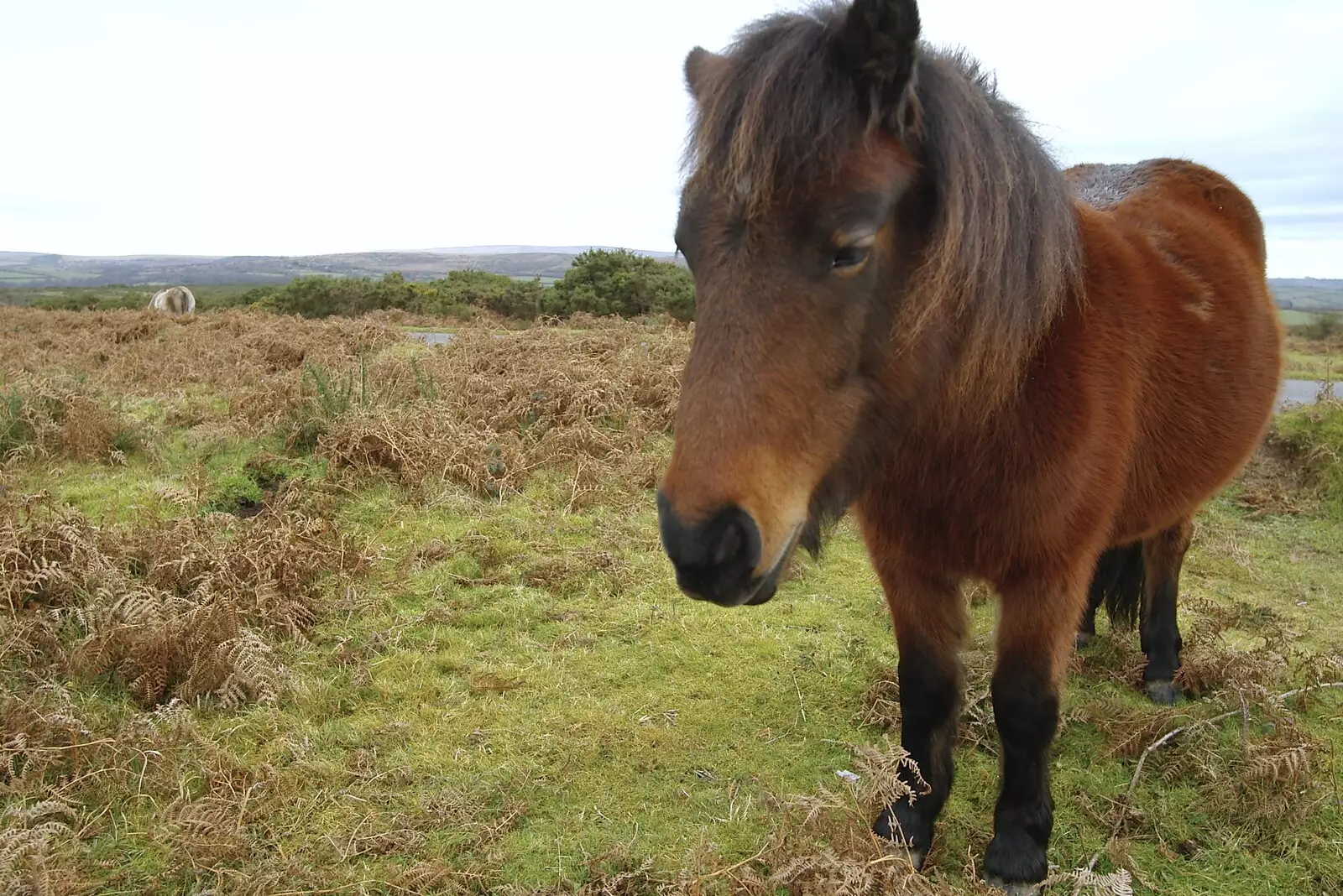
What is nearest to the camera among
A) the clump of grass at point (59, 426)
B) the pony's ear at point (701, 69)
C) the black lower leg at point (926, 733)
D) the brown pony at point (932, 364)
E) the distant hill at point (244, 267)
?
the brown pony at point (932, 364)

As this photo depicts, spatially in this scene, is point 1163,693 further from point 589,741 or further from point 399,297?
point 399,297

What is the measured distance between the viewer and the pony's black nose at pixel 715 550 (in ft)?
4.43

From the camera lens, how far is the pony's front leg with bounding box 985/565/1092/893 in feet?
7.11

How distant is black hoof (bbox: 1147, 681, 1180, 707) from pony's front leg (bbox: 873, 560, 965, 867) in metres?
1.45

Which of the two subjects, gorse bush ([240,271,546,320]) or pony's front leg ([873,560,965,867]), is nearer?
pony's front leg ([873,560,965,867])

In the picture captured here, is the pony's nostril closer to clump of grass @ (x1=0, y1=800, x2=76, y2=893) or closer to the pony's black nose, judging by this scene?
the pony's black nose

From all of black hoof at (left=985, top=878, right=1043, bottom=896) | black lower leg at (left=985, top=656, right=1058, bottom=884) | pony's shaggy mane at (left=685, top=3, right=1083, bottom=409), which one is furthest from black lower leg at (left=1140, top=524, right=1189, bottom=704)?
pony's shaggy mane at (left=685, top=3, right=1083, bottom=409)

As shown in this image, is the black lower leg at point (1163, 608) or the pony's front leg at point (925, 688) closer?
the pony's front leg at point (925, 688)

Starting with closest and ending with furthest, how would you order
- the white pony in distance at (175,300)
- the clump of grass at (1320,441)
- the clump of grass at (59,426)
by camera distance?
the clump of grass at (59,426) → the clump of grass at (1320,441) → the white pony in distance at (175,300)

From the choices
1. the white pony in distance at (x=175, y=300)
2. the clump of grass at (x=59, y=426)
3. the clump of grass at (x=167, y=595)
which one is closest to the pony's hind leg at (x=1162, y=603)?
the clump of grass at (x=167, y=595)

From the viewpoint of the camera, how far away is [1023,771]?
2.31 metres

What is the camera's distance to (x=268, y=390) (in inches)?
272

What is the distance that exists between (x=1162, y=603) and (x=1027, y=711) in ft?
5.92

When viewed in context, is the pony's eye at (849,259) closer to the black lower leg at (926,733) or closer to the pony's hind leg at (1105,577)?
the black lower leg at (926,733)
